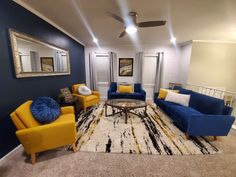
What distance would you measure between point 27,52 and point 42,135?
160 cm

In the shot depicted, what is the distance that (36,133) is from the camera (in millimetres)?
1598

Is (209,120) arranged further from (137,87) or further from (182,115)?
(137,87)

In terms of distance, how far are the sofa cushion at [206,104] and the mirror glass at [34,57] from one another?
3702 mm

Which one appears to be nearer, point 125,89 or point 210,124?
point 210,124

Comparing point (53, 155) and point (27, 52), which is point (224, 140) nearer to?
point (53, 155)

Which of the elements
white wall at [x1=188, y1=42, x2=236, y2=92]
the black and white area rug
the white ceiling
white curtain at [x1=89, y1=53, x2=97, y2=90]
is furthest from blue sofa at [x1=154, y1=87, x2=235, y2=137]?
white curtain at [x1=89, y1=53, x2=97, y2=90]

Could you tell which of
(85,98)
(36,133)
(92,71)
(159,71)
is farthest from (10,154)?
(159,71)

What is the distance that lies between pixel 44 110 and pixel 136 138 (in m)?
1.74

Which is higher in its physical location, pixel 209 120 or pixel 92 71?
pixel 92 71

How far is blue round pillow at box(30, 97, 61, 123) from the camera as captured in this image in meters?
1.85

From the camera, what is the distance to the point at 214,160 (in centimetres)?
181

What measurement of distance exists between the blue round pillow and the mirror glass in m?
0.58

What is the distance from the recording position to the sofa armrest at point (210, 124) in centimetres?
211

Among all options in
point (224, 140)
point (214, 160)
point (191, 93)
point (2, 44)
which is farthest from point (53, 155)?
point (191, 93)
